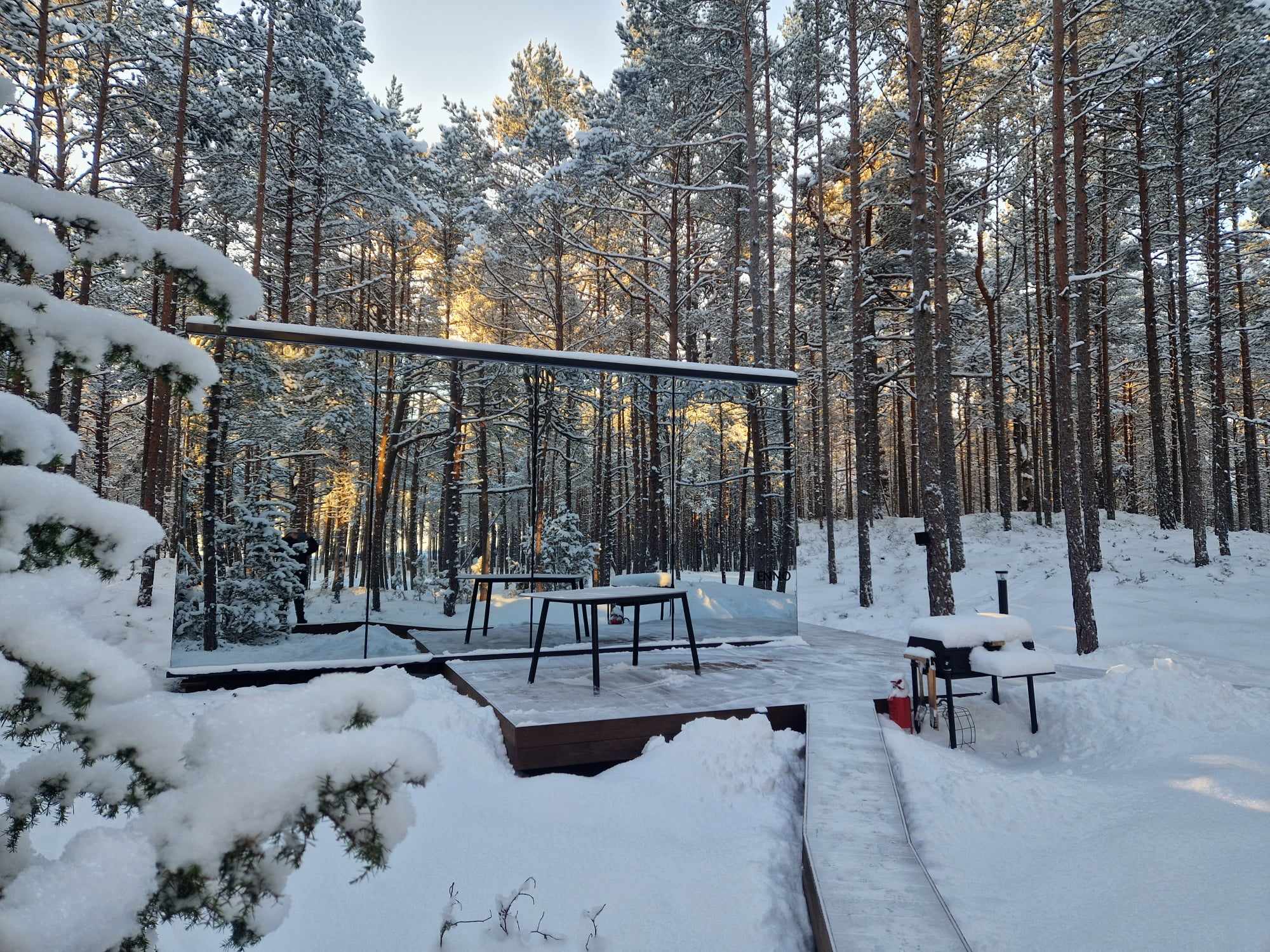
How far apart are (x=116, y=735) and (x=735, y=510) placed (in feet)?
23.6

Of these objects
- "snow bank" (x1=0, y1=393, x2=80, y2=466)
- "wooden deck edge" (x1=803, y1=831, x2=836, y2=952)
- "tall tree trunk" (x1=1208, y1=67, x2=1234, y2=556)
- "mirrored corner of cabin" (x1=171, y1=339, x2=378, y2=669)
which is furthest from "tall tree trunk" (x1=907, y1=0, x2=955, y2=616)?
"snow bank" (x1=0, y1=393, x2=80, y2=466)

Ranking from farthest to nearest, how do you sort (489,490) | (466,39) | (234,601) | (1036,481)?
(1036,481), (466,39), (489,490), (234,601)

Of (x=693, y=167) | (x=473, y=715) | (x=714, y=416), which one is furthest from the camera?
(x=693, y=167)

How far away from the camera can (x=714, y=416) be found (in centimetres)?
784

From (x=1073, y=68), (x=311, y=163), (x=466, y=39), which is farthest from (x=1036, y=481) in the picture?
(x=311, y=163)

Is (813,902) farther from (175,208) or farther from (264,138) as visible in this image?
(264,138)

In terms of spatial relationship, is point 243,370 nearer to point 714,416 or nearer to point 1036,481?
point 714,416

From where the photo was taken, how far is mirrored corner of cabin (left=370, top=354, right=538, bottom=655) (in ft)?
20.6

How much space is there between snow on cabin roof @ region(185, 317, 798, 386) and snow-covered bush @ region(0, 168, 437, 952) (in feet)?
14.2

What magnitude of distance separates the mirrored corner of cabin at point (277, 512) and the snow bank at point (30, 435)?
4985 millimetres

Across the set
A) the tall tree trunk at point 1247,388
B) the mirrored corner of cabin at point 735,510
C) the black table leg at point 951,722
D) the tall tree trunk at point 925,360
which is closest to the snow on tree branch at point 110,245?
the black table leg at point 951,722

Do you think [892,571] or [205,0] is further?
[892,571]

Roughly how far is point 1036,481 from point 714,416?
52.4 ft

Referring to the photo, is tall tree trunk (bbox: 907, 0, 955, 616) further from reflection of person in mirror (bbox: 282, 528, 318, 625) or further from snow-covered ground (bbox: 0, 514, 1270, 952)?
reflection of person in mirror (bbox: 282, 528, 318, 625)
